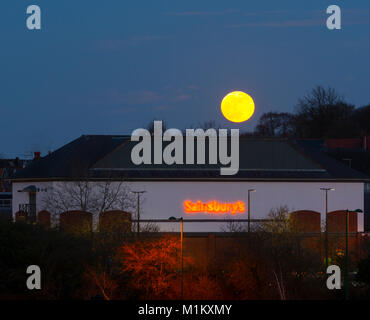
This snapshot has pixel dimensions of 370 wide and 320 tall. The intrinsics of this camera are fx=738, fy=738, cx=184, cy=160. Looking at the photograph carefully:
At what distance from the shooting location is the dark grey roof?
62.7 m

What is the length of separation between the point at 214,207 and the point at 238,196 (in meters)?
2.31

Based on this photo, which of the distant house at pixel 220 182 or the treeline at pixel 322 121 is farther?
the treeline at pixel 322 121

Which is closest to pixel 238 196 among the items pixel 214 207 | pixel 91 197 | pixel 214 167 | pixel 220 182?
pixel 220 182

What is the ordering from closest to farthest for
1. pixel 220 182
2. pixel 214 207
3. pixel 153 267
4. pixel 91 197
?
pixel 153 267, pixel 91 197, pixel 214 207, pixel 220 182

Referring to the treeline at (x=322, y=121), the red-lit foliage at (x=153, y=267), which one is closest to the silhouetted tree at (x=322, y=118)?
the treeline at (x=322, y=121)

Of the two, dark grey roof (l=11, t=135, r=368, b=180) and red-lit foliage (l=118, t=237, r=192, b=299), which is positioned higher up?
dark grey roof (l=11, t=135, r=368, b=180)

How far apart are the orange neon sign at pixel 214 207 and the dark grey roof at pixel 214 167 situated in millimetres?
2123

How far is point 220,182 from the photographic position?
62125 mm

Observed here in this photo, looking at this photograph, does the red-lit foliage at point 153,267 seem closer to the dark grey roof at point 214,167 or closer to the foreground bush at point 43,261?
the foreground bush at point 43,261

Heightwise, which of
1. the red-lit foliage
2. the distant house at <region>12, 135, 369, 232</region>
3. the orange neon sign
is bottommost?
the red-lit foliage

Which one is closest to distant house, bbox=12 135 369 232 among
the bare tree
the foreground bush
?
the bare tree

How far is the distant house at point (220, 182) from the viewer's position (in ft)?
201

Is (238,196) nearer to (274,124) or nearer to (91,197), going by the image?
(91,197)

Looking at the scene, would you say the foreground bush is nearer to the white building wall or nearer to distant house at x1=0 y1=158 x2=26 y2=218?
the white building wall
